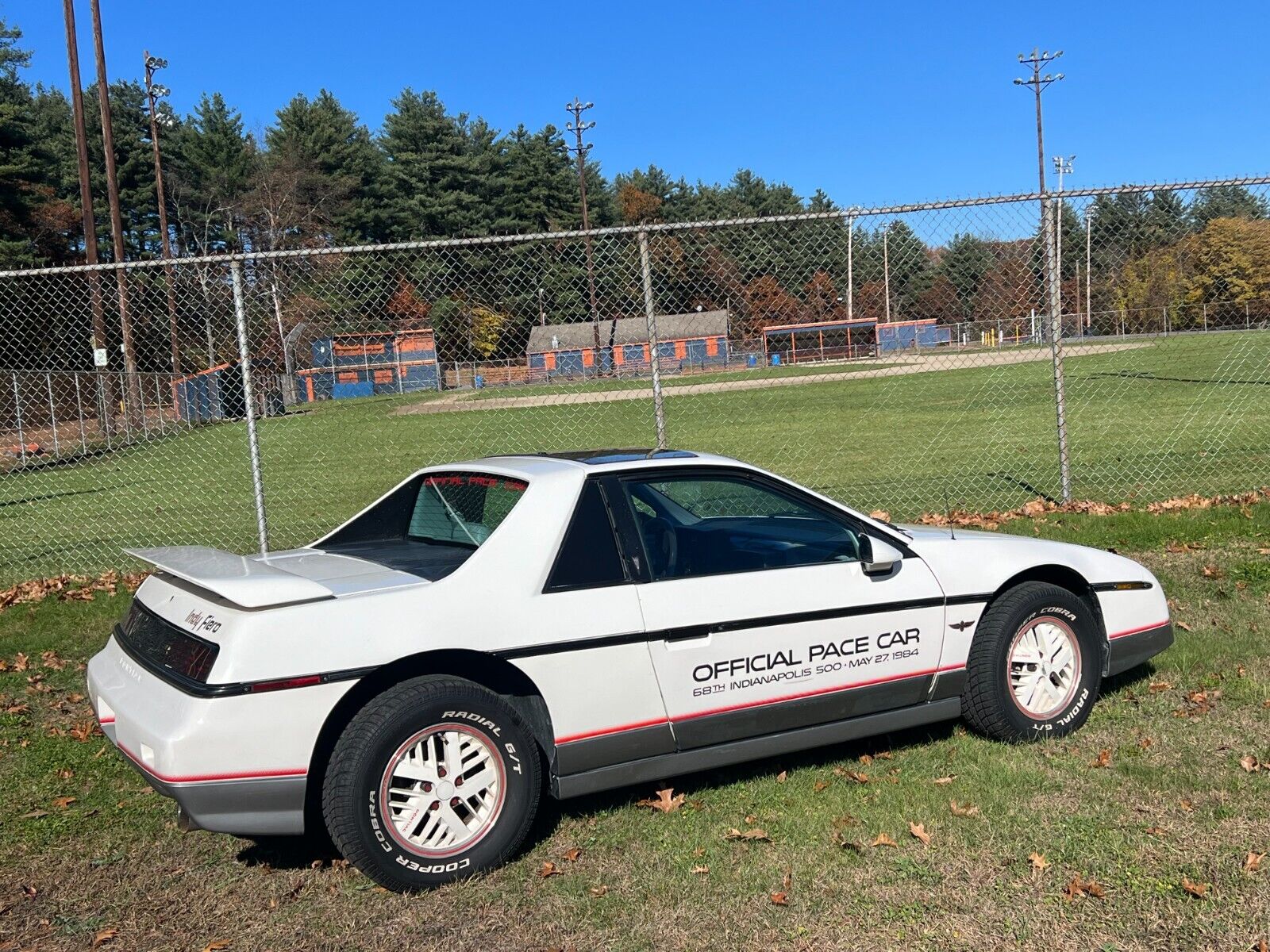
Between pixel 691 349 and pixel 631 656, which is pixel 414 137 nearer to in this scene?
pixel 691 349

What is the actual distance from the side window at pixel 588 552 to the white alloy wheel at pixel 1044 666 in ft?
6.07

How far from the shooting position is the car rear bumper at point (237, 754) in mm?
3553

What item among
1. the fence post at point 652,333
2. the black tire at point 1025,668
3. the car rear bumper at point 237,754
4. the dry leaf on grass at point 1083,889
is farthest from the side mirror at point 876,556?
the fence post at point 652,333

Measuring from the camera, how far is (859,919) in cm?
351

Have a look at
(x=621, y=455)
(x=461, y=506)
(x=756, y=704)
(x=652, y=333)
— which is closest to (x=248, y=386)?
(x=652, y=333)

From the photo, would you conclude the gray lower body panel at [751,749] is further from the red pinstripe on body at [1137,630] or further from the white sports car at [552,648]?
the red pinstripe on body at [1137,630]

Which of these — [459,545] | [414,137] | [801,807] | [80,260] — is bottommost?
[801,807]

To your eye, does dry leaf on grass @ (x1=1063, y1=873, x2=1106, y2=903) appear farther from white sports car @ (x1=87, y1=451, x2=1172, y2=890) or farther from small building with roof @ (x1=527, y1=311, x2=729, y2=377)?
small building with roof @ (x1=527, y1=311, x2=729, y2=377)

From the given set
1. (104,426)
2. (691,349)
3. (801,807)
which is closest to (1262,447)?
(691,349)

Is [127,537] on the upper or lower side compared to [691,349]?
lower

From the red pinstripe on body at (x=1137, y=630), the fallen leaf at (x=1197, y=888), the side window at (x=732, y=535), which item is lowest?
the fallen leaf at (x=1197, y=888)

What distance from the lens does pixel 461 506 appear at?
4.81 m

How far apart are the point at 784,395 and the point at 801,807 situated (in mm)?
14849

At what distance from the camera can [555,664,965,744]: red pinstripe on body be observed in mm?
4098
